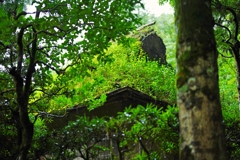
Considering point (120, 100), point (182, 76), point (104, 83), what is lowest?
point (182, 76)

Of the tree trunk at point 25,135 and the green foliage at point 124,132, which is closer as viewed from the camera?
the tree trunk at point 25,135

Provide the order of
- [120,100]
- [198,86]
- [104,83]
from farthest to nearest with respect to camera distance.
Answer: [120,100] → [104,83] → [198,86]

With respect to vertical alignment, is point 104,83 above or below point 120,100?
below

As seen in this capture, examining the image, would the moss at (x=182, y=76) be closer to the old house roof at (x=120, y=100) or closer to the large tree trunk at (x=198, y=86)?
the large tree trunk at (x=198, y=86)

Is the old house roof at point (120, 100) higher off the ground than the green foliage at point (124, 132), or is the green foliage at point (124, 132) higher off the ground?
the old house roof at point (120, 100)

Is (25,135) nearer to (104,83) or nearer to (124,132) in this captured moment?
(124,132)

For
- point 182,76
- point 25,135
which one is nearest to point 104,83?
point 25,135

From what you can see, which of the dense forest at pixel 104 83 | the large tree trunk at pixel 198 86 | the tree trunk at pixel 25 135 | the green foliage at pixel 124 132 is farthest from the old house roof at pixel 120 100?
the large tree trunk at pixel 198 86

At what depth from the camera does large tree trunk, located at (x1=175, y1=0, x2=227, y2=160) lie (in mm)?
2775

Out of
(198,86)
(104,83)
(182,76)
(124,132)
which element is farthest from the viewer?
(104,83)

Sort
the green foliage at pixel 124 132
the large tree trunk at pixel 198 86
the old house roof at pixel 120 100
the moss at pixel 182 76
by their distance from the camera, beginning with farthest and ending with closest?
the old house roof at pixel 120 100 < the green foliage at pixel 124 132 < the moss at pixel 182 76 < the large tree trunk at pixel 198 86

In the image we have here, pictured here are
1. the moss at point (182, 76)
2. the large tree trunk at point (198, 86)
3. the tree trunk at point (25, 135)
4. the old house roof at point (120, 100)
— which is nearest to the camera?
the large tree trunk at point (198, 86)

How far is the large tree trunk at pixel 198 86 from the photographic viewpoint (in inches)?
109

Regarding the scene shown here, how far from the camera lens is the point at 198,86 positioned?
290 centimetres
